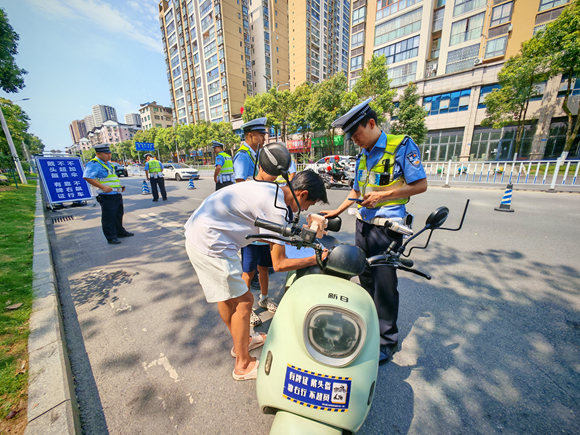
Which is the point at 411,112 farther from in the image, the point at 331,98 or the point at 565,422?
the point at 565,422

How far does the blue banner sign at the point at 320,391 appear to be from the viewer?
3.32 ft

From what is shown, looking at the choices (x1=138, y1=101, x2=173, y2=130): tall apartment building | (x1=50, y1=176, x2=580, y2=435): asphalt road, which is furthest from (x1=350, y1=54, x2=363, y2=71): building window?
(x1=138, y1=101, x2=173, y2=130): tall apartment building

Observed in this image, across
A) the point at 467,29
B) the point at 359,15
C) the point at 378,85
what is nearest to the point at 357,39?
the point at 359,15

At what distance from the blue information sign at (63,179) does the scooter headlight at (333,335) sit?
33.5ft

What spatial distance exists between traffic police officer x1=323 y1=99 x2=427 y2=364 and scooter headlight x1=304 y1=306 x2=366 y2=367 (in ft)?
3.27

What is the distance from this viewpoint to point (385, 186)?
1.90 metres

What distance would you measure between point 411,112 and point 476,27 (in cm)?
1008

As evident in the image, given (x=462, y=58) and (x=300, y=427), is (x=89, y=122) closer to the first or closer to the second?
(x=462, y=58)

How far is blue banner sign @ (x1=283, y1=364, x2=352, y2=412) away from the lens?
1.01 metres

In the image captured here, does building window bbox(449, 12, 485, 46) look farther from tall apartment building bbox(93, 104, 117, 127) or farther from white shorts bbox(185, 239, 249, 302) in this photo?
tall apartment building bbox(93, 104, 117, 127)

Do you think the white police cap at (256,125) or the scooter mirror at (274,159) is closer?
the scooter mirror at (274,159)

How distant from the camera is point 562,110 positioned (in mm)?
18219

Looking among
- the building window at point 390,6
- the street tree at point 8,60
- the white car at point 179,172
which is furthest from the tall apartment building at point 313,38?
the street tree at point 8,60

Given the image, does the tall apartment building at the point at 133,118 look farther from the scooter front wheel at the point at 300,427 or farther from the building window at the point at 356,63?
the scooter front wheel at the point at 300,427
